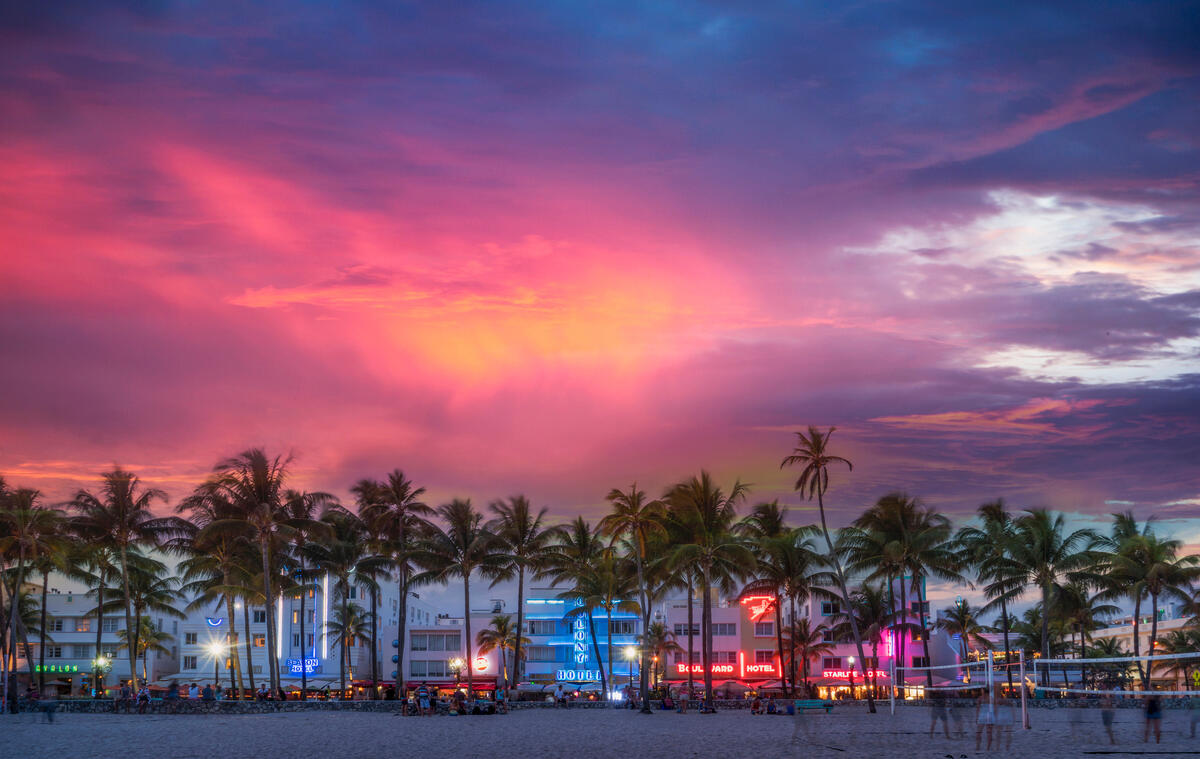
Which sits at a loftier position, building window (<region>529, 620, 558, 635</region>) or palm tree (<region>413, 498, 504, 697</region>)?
palm tree (<region>413, 498, 504, 697</region>)

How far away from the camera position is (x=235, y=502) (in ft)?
229

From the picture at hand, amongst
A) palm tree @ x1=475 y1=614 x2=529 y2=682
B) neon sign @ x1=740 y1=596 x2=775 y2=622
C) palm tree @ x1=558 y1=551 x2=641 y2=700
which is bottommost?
palm tree @ x1=475 y1=614 x2=529 y2=682

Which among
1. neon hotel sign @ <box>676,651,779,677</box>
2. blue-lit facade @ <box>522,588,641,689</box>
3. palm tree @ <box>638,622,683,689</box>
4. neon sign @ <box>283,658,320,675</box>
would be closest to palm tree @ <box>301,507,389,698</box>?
neon sign @ <box>283,658,320,675</box>

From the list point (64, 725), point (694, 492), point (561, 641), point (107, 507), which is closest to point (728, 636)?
point (561, 641)

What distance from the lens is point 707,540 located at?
66.9m

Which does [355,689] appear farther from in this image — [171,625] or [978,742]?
[978,742]

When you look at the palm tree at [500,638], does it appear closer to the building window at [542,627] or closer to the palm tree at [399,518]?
the building window at [542,627]

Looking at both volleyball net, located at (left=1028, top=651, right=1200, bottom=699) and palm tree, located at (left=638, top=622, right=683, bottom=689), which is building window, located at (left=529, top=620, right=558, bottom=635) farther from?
volleyball net, located at (left=1028, top=651, right=1200, bottom=699)

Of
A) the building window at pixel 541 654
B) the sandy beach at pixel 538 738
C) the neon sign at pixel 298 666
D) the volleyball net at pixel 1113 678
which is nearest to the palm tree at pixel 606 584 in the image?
the building window at pixel 541 654

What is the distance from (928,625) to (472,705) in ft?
183

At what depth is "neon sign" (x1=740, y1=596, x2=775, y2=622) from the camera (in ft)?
331

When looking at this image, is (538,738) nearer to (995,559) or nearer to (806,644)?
(995,559)

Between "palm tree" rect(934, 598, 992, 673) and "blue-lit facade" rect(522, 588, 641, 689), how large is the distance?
2887 centimetres

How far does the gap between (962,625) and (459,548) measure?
60444 millimetres
